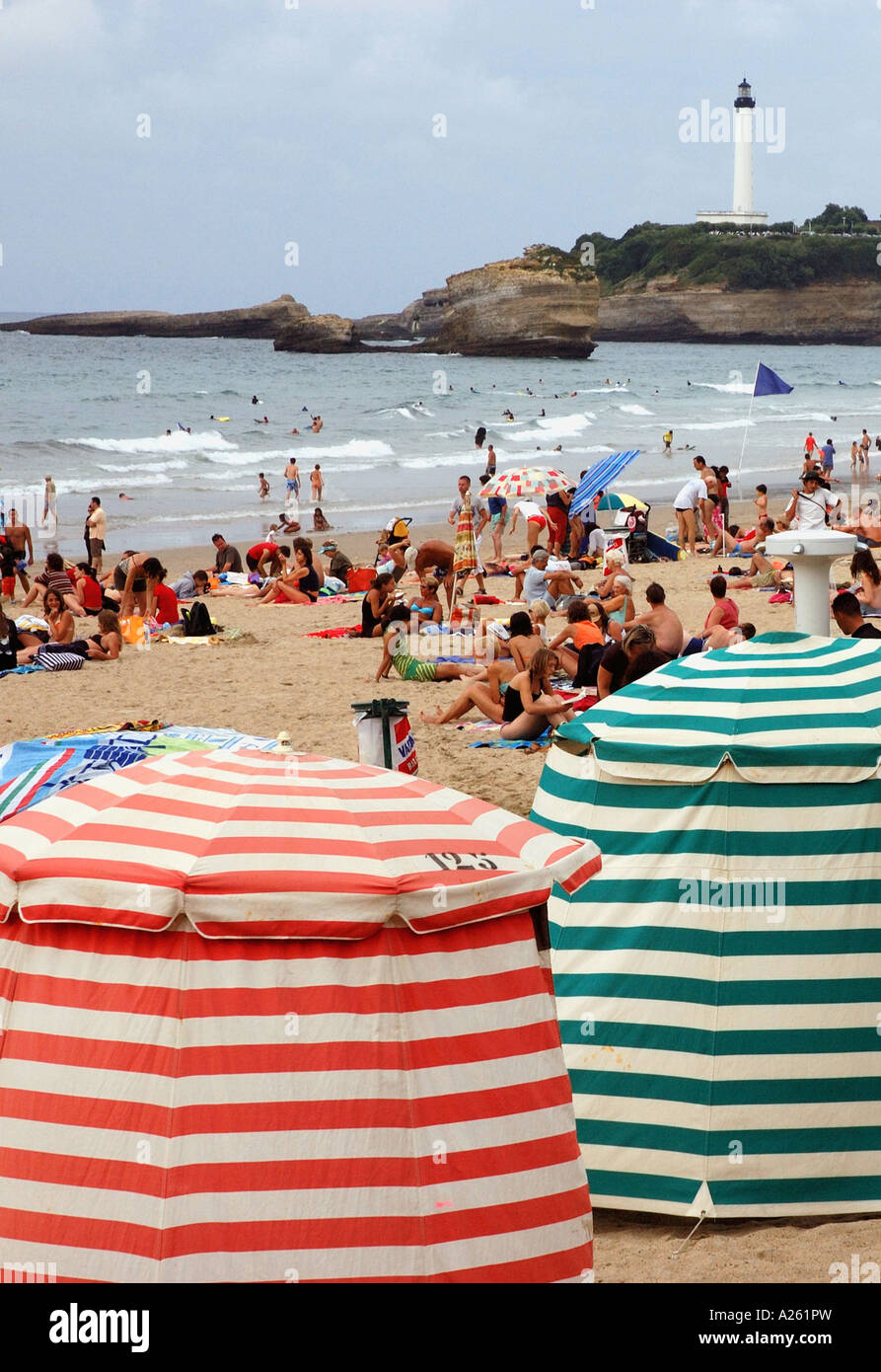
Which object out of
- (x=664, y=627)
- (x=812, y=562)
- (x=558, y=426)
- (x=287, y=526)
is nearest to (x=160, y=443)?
(x=558, y=426)

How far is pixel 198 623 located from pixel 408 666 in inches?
120

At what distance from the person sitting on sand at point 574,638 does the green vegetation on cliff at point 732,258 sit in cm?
9881

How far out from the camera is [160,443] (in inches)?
1634

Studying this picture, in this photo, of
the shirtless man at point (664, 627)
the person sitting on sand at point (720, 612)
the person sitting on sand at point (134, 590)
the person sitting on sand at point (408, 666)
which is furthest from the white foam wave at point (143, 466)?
the shirtless man at point (664, 627)

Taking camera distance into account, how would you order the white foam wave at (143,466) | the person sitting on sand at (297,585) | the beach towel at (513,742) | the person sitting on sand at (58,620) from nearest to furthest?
the beach towel at (513,742) < the person sitting on sand at (58,620) < the person sitting on sand at (297,585) < the white foam wave at (143,466)

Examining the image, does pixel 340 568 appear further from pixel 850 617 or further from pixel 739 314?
pixel 739 314

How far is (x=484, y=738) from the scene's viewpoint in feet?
32.1

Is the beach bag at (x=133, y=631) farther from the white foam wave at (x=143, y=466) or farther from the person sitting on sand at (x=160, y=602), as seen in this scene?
the white foam wave at (x=143, y=466)

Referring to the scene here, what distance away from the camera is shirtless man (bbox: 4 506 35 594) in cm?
1755

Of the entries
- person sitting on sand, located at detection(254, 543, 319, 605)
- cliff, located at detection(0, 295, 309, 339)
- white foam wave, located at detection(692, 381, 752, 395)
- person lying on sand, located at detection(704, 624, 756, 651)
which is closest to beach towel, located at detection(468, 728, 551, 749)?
person lying on sand, located at detection(704, 624, 756, 651)

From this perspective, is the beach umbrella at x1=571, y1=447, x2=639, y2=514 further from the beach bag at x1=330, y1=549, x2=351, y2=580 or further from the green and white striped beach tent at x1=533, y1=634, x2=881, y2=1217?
the green and white striped beach tent at x1=533, y1=634, x2=881, y2=1217

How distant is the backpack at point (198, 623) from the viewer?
1388 cm

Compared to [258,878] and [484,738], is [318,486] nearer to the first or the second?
[484,738]
